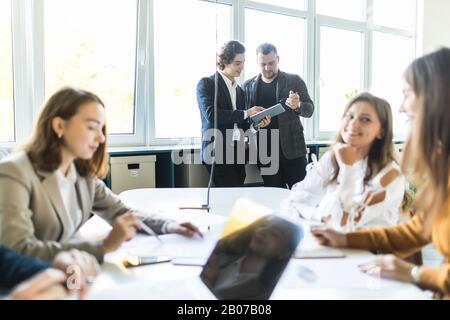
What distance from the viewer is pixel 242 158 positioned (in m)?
1.45

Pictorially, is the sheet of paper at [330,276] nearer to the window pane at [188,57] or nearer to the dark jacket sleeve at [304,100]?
the window pane at [188,57]

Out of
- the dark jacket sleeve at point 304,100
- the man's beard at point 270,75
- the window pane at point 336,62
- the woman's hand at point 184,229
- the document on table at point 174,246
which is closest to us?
the document on table at point 174,246

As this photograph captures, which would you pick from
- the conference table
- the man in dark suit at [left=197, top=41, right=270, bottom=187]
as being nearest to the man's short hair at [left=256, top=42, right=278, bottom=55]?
the man in dark suit at [left=197, top=41, right=270, bottom=187]

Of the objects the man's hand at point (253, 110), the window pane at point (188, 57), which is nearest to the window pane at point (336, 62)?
the man's hand at point (253, 110)

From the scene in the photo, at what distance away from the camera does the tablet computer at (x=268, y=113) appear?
1.42 metres

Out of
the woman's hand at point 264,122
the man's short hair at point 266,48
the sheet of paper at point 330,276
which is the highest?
the man's short hair at point 266,48

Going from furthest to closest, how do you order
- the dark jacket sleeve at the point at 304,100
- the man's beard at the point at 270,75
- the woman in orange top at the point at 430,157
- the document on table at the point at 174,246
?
1. the man's beard at the point at 270,75
2. the dark jacket sleeve at the point at 304,100
3. the document on table at the point at 174,246
4. the woman in orange top at the point at 430,157

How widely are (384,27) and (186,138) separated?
1003 millimetres

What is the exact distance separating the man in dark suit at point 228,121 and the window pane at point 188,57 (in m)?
0.05

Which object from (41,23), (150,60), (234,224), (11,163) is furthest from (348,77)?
(41,23)

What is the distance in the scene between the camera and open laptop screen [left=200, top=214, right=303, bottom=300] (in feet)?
1.76

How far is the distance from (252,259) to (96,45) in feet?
3.74

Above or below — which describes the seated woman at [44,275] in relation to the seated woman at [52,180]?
below

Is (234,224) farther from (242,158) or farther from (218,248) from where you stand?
(242,158)
